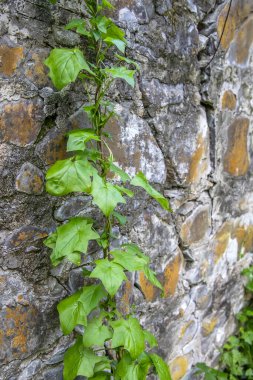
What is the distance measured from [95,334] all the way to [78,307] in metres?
0.09

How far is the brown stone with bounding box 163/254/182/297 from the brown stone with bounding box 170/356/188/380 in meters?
0.33

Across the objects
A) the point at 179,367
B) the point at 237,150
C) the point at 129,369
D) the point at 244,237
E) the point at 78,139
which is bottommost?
the point at 179,367

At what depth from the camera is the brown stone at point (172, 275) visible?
156 cm

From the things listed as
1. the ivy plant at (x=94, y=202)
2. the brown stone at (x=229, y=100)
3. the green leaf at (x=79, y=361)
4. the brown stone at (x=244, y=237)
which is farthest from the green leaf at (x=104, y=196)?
the brown stone at (x=244, y=237)

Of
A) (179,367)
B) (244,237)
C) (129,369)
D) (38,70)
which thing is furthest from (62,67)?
(244,237)

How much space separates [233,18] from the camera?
65.6 inches

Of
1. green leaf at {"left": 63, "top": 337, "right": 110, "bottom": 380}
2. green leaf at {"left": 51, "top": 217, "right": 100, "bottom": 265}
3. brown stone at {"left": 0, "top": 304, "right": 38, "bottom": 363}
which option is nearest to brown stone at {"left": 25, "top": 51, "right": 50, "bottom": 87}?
green leaf at {"left": 51, "top": 217, "right": 100, "bottom": 265}

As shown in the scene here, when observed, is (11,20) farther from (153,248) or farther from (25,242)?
(153,248)

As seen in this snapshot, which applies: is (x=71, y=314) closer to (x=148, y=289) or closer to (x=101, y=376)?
(x=101, y=376)

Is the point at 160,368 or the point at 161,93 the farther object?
the point at 161,93

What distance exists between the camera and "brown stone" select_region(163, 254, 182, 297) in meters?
1.56

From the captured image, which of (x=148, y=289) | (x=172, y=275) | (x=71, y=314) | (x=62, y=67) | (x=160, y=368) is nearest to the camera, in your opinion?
(x=62, y=67)

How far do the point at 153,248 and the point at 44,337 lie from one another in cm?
51

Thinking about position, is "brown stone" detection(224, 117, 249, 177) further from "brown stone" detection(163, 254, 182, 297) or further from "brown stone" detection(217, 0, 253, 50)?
"brown stone" detection(163, 254, 182, 297)
